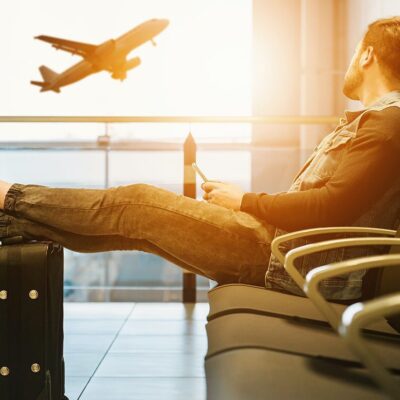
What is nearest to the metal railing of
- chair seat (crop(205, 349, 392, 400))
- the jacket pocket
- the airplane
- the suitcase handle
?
the jacket pocket

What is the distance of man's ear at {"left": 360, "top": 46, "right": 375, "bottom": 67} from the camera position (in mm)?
1620

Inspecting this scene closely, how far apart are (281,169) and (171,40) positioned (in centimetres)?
577

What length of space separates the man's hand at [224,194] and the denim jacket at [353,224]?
14cm

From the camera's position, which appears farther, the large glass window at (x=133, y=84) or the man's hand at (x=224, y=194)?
the large glass window at (x=133, y=84)

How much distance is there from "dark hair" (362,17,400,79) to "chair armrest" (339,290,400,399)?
120 centimetres

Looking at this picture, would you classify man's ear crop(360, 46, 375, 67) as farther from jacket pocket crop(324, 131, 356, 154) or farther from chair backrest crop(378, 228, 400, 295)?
chair backrest crop(378, 228, 400, 295)

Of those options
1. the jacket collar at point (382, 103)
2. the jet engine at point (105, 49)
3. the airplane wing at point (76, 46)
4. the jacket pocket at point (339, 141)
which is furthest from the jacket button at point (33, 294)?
the airplane wing at point (76, 46)

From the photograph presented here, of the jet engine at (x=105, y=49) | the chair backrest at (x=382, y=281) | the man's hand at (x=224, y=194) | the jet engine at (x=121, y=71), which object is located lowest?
the chair backrest at (x=382, y=281)

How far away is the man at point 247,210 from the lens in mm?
1372

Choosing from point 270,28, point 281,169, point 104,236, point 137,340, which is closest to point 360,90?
point 104,236

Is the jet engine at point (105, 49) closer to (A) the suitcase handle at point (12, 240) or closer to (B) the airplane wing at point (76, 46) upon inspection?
(B) the airplane wing at point (76, 46)

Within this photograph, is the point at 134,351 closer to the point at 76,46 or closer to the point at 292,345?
the point at 292,345

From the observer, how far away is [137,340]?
2359 millimetres

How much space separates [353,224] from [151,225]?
1.78 ft
